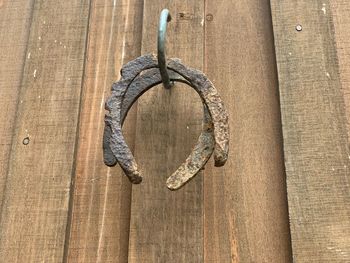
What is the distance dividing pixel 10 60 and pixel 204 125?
0.59m

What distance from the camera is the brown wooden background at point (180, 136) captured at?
122 cm

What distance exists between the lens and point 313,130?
1270mm

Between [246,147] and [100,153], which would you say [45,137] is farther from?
[246,147]

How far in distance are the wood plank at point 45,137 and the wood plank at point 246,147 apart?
1.08 ft

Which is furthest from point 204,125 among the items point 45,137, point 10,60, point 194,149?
point 10,60

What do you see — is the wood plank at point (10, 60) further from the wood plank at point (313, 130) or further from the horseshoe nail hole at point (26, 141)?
the wood plank at point (313, 130)

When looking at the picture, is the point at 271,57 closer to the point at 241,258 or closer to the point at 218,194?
the point at 218,194

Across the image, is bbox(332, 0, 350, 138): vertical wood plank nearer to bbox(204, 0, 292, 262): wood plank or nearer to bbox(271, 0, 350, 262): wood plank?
bbox(271, 0, 350, 262): wood plank

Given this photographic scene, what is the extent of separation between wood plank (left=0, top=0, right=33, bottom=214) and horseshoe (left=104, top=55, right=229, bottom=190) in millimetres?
351

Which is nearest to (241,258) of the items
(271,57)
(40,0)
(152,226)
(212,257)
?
(212,257)

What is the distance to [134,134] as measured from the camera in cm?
133

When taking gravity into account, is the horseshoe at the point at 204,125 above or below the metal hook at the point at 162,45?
Result: below

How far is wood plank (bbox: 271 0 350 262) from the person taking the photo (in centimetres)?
118

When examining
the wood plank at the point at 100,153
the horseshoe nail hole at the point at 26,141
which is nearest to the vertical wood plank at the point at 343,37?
the wood plank at the point at 100,153
